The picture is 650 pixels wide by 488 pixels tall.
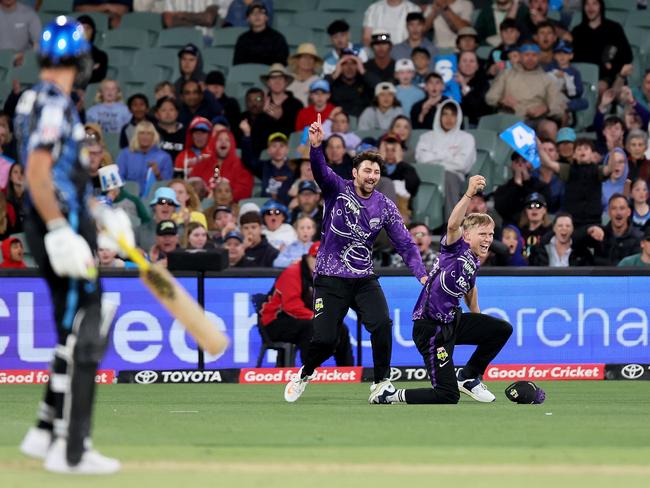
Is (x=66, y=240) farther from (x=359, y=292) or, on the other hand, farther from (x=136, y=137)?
(x=136, y=137)

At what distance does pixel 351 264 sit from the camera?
12.5 metres

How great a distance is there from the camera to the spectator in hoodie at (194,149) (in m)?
19.9

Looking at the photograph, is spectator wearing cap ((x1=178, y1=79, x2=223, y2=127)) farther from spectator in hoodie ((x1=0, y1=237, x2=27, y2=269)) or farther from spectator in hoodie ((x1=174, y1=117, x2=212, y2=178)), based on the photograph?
spectator in hoodie ((x1=0, y1=237, x2=27, y2=269))

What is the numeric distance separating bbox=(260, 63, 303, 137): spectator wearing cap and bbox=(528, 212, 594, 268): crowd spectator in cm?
455

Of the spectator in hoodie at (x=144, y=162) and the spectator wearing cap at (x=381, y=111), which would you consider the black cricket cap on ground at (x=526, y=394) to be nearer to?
the spectator wearing cap at (x=381, y=111)

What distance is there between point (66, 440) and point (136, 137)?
1284 centimetres

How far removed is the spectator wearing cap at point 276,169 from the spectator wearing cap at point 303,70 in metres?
1.40

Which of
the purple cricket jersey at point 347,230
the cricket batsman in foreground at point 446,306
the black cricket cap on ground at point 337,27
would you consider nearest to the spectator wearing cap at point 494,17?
the black cricket cap on ground at point 337,27

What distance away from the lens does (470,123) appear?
69.2 feet

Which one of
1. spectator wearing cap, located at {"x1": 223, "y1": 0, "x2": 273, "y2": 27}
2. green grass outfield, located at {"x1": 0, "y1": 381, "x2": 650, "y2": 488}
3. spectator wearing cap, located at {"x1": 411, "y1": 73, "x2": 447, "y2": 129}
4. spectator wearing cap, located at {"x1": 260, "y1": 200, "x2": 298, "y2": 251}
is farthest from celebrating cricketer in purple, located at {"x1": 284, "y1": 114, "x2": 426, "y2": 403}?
spectator wearing cap, located at {"x1": 223, "y1": 0, "x2": 273, "y2": 27}

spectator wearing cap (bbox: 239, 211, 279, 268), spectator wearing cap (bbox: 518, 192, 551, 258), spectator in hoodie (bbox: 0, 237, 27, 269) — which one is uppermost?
spectator wearing cap (bbox: 518, 192, 551, 258)

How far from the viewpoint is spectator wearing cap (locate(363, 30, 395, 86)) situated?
2083cm

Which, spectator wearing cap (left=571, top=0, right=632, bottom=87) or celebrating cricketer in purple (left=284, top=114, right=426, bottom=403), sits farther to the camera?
spectator wearing cap (left=571, top=0, right=632, bottom=87)

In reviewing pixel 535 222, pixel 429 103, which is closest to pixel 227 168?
pixel 429 103
